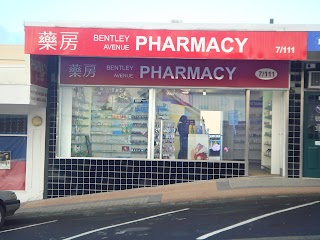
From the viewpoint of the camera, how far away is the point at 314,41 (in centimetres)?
1102

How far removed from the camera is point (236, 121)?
12.8 metres

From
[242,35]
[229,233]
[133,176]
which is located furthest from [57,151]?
[229,233]

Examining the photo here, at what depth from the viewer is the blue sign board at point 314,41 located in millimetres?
11000

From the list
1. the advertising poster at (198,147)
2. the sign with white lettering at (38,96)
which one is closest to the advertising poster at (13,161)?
the sign with white lettering at (38,96)

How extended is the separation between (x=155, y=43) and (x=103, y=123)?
299cm

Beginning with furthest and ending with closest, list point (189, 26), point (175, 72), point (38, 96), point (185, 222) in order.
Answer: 1. point (175, 72)
2. point (38, 96)
3. point (189, 26)
4. point (185, 222)

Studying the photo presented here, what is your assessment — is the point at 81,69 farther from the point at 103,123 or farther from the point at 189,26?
the point at 189,26

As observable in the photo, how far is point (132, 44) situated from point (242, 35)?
2.64m

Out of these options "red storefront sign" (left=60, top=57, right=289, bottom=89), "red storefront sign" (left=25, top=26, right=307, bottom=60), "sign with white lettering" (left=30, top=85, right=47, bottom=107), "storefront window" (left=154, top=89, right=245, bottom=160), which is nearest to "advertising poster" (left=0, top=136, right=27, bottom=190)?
"sign with white lettering" (left=30, top=85, right=47, bottom=107)

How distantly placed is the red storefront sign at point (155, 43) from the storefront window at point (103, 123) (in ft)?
5.71

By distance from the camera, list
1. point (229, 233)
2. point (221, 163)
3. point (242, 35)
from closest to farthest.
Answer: point (229, 233) < point (242, 35) < point (221, 163)

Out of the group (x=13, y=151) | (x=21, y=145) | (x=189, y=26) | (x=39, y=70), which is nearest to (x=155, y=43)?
(x=189, y=26)

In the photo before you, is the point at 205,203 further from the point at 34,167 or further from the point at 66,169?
the point at 34,167

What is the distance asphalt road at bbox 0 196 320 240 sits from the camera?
7.60m
